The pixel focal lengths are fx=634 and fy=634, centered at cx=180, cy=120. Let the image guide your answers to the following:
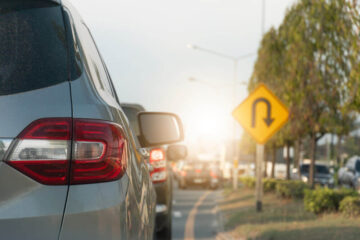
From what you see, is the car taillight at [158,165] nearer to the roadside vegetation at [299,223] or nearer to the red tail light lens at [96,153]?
the roadside vegetation at [299,223]

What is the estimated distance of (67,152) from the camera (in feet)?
7.02

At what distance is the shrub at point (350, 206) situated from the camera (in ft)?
34.9

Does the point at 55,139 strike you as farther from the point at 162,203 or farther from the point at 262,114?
the point at 262,114

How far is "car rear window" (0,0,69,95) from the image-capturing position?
2.15 m

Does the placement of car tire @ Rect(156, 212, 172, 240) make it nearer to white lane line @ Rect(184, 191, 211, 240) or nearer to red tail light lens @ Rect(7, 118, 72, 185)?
white lane line @ Rect(184, 191, 211, 240)

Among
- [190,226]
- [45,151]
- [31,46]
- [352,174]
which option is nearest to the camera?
[45,151]

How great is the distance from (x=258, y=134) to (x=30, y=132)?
35.9ft

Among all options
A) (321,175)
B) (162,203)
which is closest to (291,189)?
(162,203)

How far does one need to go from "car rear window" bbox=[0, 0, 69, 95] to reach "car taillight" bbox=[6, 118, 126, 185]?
0.16 meters

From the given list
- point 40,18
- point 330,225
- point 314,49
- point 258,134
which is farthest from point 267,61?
point 40,18

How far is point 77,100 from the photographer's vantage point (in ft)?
7.16

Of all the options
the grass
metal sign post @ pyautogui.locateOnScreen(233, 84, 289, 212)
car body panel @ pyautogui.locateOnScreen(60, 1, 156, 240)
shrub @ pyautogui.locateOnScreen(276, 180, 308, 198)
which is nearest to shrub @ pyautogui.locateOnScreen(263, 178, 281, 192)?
shrub @ pyautogui.locateOnScreen(276, 180, 308, 198)

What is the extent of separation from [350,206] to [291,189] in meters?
5.02

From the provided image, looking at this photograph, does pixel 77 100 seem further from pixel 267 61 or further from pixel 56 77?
pixel 267 61
